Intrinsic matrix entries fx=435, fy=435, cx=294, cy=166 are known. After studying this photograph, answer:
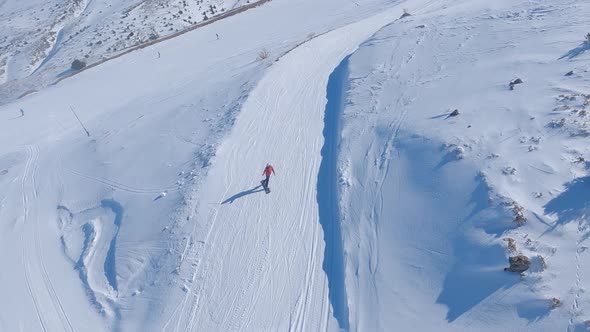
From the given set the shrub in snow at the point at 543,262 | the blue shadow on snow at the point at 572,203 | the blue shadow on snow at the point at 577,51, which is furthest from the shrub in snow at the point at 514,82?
the shrub in snow at the point at 543,262

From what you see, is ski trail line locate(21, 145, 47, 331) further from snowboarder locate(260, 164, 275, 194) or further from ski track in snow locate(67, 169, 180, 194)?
snowboarder locate(260, 164, 275, 194)

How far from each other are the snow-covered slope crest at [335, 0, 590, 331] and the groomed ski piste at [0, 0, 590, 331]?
0.05 meters

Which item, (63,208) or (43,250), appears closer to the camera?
(43,250)

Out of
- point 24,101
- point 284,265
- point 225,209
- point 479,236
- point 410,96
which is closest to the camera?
point 479,236

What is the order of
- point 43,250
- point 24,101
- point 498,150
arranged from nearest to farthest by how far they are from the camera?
point 498,150 → point 43,250 → point 24,101

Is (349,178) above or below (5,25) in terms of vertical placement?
below

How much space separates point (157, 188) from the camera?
1594cm

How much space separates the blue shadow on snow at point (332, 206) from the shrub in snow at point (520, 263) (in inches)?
151

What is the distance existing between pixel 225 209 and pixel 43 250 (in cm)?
683

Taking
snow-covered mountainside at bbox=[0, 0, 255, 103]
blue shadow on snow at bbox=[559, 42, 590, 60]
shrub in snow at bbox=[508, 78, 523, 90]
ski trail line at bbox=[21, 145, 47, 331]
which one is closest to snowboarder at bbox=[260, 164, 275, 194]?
ski trail line at bbox=[21, 145, 47, 331]

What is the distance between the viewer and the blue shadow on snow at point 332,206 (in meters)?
10.8

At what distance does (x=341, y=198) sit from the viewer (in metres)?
13.4

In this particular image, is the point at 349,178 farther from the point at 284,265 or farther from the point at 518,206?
the point at 518,206

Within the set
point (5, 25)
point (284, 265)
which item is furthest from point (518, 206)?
point (5, 25)
